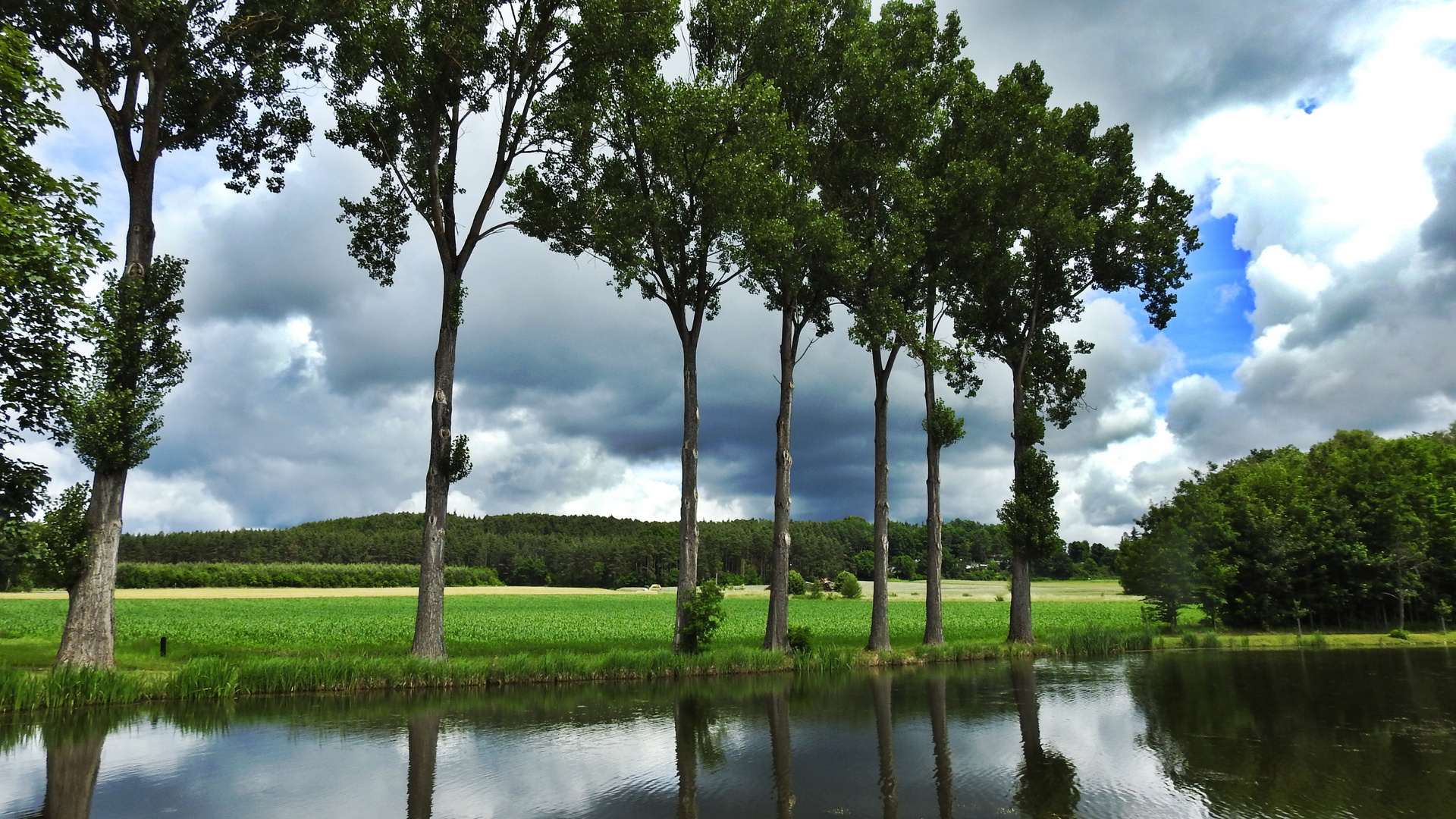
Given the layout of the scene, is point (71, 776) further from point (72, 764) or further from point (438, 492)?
point (438, 492)

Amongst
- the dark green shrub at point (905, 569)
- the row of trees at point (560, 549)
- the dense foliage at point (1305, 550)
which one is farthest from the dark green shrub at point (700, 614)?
the dark green shrub at point (905, 569)

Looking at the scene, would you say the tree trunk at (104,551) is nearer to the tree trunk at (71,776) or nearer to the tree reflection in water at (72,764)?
the tree reflection in water at (72,764)

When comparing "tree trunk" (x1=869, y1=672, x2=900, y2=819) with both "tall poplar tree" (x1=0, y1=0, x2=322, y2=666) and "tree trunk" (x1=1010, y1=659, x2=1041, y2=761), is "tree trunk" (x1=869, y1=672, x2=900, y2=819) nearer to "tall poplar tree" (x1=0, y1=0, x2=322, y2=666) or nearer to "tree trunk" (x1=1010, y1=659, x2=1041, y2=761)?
"tree trunk" (x1=1010, y1=659, x2=1041, y2=761)

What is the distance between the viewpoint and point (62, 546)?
1780cm

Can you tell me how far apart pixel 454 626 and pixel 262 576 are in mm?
76415

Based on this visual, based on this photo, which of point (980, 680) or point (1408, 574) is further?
point (1408, 574)

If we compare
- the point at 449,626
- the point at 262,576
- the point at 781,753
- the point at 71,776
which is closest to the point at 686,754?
the point at 781,753

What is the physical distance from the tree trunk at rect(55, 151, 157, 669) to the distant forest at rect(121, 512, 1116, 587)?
10873 cm

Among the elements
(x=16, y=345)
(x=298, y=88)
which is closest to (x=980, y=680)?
(x=16, y=345)

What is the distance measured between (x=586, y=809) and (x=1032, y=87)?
3071 cm

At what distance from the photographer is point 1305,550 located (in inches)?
1511

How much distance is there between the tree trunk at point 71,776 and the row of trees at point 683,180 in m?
8.02

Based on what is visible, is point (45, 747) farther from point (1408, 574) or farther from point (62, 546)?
point (1408, 574)

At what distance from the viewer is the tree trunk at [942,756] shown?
902cm
